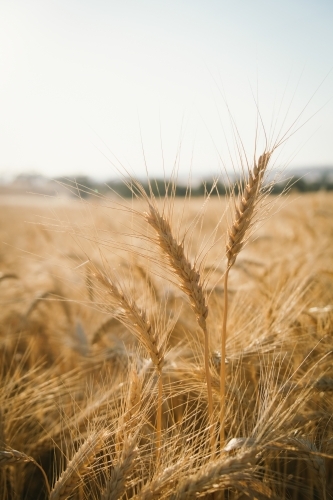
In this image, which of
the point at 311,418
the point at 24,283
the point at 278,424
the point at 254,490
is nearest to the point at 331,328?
the point at 311,418

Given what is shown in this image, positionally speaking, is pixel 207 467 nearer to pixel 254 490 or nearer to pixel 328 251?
pixel 254 490

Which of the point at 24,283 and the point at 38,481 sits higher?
the point at 24,283

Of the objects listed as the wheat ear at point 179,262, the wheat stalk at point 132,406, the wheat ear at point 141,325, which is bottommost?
the wheat stalk at point 132,406

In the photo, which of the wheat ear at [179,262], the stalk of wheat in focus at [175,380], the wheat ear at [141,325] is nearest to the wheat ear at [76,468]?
the stalk of wheat in focus at [175,380]

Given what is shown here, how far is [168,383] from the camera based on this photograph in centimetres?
118

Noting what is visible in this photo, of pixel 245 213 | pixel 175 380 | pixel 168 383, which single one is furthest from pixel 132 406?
pixel 245 213

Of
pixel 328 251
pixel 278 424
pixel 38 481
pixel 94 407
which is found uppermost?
pixel 328 251

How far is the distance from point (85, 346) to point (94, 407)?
0.47 meters

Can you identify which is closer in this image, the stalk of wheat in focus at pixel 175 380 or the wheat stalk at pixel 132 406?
the stalk of wheat in focus at pixel 175 380

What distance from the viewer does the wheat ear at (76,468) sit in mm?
889

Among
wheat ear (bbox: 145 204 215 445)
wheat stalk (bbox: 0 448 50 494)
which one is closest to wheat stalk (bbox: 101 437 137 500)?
wheat stalk (bbox: 0 448 50 494)

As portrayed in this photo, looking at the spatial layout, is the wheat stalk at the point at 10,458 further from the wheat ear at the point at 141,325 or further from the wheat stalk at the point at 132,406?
the wheat ear at the point at 141,325

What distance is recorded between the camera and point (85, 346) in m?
1.67

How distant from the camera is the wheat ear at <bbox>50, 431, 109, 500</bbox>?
2.92 ft
